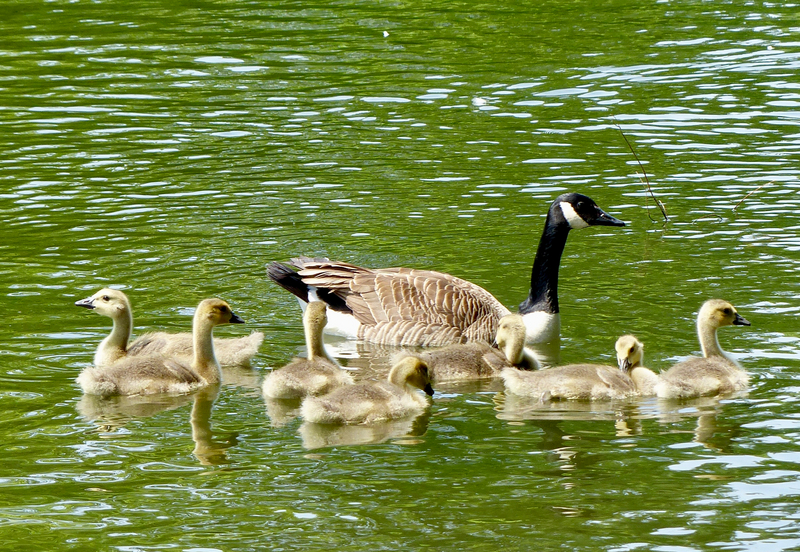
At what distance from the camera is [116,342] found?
36.5ft

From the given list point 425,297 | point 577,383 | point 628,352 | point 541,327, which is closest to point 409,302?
point 425,297

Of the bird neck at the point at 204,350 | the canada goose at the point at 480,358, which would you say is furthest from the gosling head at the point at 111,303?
the canada goose at the point at 480,358

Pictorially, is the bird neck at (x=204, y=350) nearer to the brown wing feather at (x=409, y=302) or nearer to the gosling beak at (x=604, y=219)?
the brown wing feather at (x=409, y=302)

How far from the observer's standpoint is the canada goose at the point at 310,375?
10.5 meters

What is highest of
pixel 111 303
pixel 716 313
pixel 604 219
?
pixel 604 219

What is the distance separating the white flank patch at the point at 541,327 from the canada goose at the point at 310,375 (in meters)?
2.13

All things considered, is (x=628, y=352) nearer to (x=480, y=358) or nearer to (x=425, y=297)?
(x=480, y=358)

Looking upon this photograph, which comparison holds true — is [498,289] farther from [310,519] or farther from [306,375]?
[310,519]

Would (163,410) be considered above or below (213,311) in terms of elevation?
below

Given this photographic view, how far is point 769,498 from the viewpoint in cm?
827

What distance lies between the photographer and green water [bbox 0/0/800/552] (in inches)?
326

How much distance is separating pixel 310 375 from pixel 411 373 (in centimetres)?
84

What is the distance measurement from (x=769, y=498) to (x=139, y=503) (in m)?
4.04

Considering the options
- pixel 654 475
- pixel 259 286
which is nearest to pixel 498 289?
pixel 259 286
